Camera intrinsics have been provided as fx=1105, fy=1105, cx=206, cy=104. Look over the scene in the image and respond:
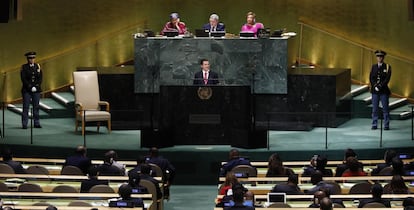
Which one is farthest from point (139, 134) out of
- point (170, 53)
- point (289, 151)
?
point (289, 151)

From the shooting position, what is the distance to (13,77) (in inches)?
952

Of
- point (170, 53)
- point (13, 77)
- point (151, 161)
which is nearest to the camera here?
point (151, 161)

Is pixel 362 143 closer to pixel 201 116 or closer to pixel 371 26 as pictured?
pixel 201 116

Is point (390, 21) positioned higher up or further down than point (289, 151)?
higher up

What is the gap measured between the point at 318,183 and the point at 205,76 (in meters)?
6.25

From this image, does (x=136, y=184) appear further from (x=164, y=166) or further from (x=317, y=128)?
(x=317, y=128)

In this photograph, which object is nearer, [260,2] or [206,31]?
[206,31]

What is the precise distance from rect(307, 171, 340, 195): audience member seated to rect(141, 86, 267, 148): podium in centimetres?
490

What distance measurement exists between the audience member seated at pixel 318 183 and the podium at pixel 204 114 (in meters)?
4.90

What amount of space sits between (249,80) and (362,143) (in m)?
2.68

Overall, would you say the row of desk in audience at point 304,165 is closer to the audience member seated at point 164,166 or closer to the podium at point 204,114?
the audience member seated at point 164,166

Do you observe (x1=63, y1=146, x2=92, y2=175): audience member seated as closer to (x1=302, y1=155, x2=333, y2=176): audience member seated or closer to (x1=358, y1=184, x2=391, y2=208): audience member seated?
(x1=302, y1=155, x2=333, y2=176): audience member seated

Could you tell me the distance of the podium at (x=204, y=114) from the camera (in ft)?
66.4

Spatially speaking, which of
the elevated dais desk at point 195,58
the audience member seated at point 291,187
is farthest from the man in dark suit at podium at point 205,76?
the audience member seated at point 291,187
